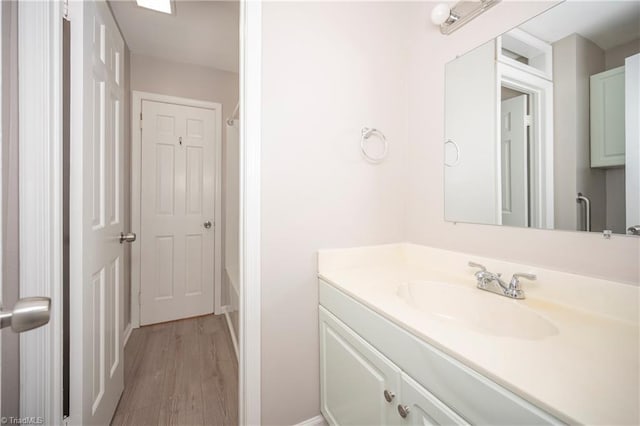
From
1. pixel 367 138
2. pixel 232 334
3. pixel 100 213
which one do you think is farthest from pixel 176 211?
pixel 367 138

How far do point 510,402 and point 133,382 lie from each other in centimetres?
204

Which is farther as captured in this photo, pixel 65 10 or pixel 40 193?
pixel 65 10

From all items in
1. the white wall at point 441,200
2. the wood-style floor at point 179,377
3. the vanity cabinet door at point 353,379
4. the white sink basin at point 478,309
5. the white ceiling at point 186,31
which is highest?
the white ceiling at point 186,31

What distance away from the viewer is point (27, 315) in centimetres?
43

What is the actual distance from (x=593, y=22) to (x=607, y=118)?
320 mm

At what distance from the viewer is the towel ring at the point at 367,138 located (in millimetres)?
1350

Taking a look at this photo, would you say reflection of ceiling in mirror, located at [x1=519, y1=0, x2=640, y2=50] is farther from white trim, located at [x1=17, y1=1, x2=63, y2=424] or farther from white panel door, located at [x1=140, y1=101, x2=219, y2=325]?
white panel door, located at [x1=140, y1=101, x2=219, y2=325]

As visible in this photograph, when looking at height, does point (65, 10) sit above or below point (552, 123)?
above

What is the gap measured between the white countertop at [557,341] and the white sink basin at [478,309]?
3cm

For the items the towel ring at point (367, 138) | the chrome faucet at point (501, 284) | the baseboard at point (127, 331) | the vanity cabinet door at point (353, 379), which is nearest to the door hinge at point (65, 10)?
the towel ring at point (367, 138)

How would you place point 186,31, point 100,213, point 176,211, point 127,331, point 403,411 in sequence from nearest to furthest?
point 403,411 → point 100,213 → point 186,31 → point 127,331 → point 176,211

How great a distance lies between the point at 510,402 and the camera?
50 centimetres

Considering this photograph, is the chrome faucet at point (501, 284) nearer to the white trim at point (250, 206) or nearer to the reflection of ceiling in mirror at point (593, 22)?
the reflection of ceiling in mirror at point (593, 22)

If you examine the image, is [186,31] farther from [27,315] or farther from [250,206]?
[27,315]
